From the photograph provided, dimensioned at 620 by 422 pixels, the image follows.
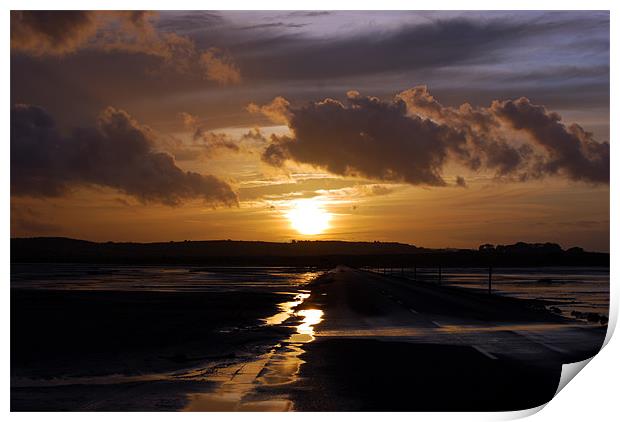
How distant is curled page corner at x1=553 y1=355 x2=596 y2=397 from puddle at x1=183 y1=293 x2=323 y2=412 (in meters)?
5.04

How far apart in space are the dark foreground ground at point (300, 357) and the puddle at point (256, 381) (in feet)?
0.14

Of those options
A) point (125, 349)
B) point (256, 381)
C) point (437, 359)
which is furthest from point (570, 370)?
point (125, 349)

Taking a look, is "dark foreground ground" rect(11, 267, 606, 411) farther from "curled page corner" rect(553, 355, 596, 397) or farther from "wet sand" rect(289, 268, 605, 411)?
"curled page corner" rect(553, 355, 596, 397)

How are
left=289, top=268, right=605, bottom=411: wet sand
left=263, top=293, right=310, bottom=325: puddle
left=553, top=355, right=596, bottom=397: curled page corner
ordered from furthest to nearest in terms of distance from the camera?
left=263, top=293, right=310, bottom=325: puddle
left=553, top=355, right=596, bottom=397: curled page corner
left=289, top=268, right=605, bottom=411: wet sand

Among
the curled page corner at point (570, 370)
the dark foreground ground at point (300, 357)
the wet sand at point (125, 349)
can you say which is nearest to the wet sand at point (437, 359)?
the dark foreground ground at point (300, 357)

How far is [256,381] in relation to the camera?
15.7m

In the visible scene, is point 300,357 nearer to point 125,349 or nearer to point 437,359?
point 437,359

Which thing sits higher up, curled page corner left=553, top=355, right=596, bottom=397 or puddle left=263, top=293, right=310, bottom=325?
puddle left=263, top=293, right=310, bottom=325

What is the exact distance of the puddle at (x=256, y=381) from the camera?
13227mm

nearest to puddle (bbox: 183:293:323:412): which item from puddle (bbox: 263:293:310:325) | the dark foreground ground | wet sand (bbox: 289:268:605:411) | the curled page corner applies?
the dark foreground ground

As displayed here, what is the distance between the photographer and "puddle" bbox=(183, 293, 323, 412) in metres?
13.2

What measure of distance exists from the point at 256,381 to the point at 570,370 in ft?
21.7
